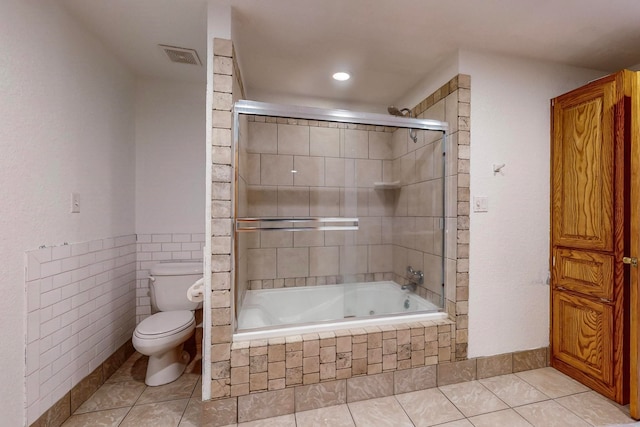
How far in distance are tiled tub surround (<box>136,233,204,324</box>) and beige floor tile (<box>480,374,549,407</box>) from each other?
242 cm

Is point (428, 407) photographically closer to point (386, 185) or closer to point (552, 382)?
point (552, 382)

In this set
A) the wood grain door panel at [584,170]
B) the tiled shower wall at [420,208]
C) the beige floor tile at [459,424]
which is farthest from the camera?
the tiled shower wall at [420,208]

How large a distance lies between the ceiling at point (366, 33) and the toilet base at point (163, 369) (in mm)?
2187

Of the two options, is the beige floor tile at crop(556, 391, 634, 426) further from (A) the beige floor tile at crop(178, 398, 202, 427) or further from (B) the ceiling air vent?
(B) the ceiling air vent

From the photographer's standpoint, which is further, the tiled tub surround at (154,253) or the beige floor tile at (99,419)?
the tiled tub surround at (154,253)

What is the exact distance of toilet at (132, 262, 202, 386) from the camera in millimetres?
1812

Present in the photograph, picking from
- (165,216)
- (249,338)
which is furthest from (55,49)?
(249,338)

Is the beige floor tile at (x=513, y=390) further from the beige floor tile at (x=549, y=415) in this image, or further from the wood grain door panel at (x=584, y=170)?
the wood grain door panel at (x=584, y=170)

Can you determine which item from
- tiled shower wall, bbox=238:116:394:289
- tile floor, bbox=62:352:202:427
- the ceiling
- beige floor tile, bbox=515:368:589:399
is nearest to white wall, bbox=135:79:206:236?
the ceiling

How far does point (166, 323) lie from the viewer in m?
1.94

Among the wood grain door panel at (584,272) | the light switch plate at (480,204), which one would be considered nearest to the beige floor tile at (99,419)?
the light switch plate at (480,204)

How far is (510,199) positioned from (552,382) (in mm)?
1288

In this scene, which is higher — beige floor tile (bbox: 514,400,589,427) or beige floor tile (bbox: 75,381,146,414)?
beige floor tile (bbox: 514,400,589,427)

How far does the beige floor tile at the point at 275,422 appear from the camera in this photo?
1.52 meters
